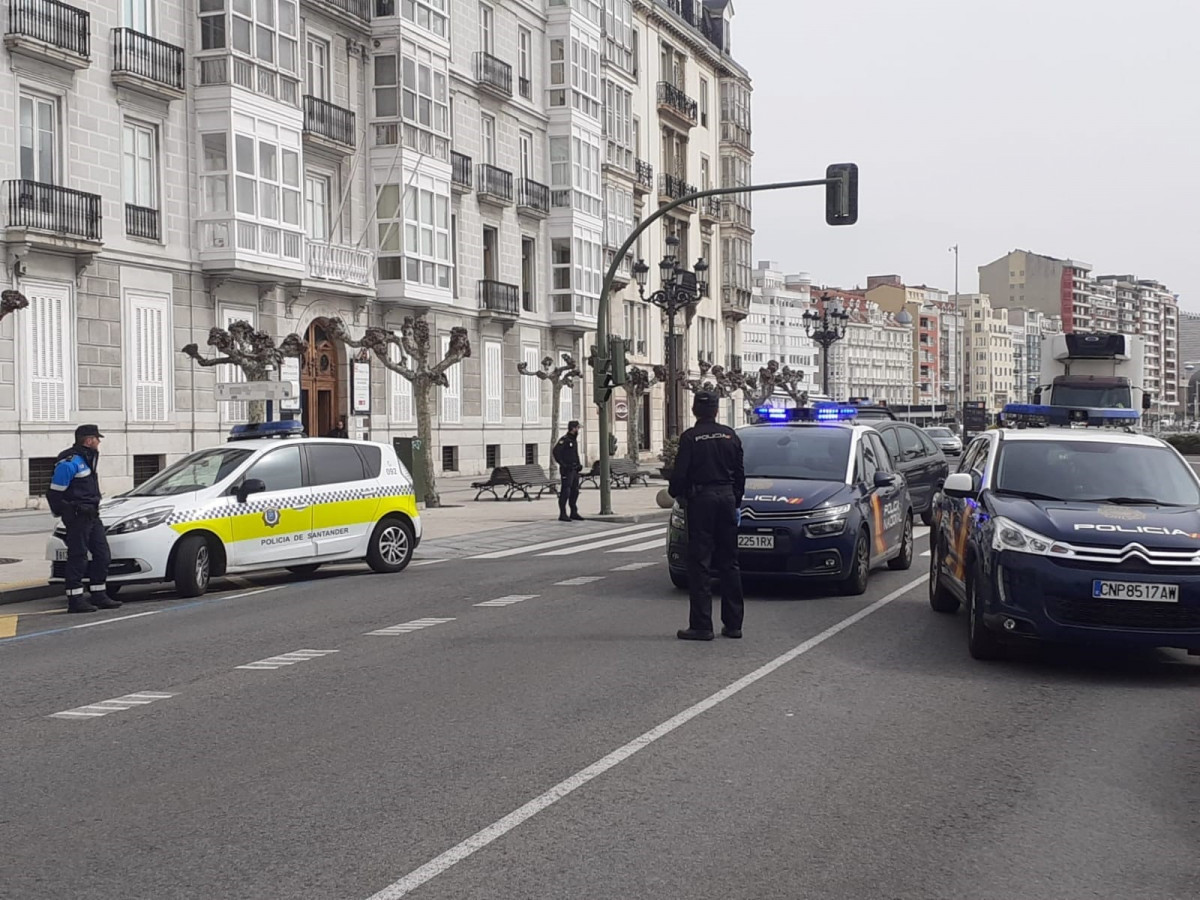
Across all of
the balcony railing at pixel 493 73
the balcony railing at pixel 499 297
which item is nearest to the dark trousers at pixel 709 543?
the balcony railing at pixel 499 297

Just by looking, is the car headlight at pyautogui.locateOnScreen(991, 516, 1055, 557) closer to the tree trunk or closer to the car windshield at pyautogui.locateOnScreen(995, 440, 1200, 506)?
the car windshield at pyautogui.locateOnScreen(995, 440, 1200, 506)

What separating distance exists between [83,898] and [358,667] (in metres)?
5.07

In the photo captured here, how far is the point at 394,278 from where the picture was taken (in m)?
40.2

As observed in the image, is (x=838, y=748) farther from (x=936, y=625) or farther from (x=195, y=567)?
(x=195, y=567)

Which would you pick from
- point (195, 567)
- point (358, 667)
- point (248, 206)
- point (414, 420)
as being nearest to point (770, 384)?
point (414, 420)

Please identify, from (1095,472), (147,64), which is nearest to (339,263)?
(147,64)

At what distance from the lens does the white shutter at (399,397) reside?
40.9 m

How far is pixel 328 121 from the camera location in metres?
37.9

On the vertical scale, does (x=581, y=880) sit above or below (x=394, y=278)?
below

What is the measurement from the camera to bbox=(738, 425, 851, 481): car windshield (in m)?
14.6

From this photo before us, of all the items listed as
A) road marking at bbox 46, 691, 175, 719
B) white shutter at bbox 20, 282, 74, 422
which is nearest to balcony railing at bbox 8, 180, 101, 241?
white shutter at bbox 20, 282, 74, 422

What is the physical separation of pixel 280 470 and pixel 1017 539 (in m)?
9.30

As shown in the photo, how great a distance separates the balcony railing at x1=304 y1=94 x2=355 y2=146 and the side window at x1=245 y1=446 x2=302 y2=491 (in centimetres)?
2188

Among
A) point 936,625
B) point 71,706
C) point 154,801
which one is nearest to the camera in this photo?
point 154,801
